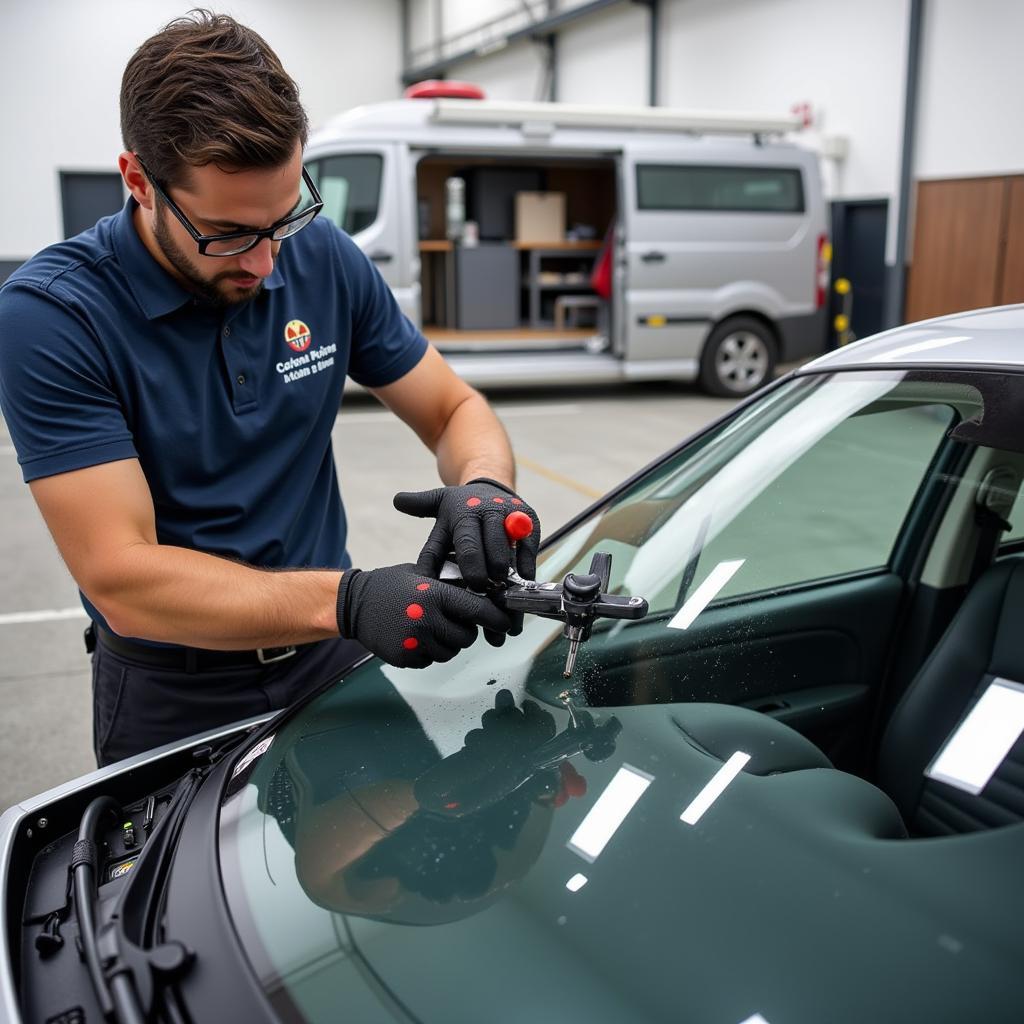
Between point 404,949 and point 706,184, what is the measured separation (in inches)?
329

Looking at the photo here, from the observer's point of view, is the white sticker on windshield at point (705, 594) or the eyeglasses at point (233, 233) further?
the white sticker on windshield at point (705, 594)

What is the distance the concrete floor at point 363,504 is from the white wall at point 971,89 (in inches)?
104

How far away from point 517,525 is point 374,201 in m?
7.02

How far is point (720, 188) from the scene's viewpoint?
8594mm

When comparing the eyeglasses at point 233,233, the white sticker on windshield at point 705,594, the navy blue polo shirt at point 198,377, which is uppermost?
the eyeglasses at point 233,233

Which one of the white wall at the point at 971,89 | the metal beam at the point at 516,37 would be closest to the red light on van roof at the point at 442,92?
the white wall at the point at 971,89

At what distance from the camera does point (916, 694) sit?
5.10 feet

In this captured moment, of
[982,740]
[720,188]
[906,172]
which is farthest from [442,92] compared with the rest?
[982,740]

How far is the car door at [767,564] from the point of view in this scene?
1461 millimetres

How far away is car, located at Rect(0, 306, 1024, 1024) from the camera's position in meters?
0.91

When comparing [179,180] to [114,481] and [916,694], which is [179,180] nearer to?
[114,481]

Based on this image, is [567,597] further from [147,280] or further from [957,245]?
[957,245]

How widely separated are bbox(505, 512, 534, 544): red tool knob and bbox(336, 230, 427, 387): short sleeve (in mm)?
563

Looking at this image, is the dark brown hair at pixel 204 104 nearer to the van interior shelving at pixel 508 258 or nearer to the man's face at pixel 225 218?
the man's face at pixel 225 218
